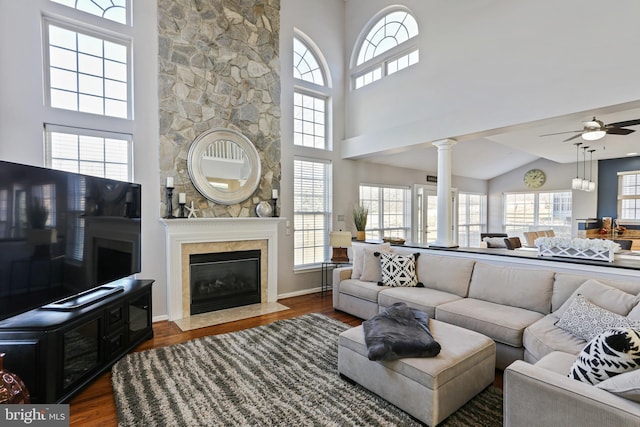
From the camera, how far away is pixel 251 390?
2400 mm

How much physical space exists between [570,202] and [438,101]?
6.58 metres

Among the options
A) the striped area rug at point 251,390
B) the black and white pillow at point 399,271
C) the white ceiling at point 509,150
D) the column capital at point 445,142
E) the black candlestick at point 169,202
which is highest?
the white ceiling at point 509,150

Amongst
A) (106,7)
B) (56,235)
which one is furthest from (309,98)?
(56,235)

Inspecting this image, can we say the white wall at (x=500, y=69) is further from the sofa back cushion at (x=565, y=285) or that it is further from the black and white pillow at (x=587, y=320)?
the black and white pillow at (x=587, y=320)

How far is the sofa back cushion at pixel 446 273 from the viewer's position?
3.53 m

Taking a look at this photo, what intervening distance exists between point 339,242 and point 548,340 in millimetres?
3077

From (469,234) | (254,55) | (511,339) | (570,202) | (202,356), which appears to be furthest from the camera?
(469,234)

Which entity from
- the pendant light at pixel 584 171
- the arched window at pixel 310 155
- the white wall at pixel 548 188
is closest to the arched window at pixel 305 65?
the arched window at pixel 310 155

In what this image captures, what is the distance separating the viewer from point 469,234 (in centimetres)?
922

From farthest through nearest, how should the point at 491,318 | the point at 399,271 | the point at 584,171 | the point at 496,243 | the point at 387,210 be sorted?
the point at 584,171, the point at 387,210, the point at 496,243, the point at 399,271, the point at 491,318

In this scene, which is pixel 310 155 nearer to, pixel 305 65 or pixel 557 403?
pixel 305 65

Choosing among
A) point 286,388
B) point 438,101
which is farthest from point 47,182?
point 438,101

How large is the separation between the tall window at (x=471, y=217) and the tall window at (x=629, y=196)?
3.08 meters

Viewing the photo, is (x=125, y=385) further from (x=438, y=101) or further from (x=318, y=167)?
(x=438, y=101)
